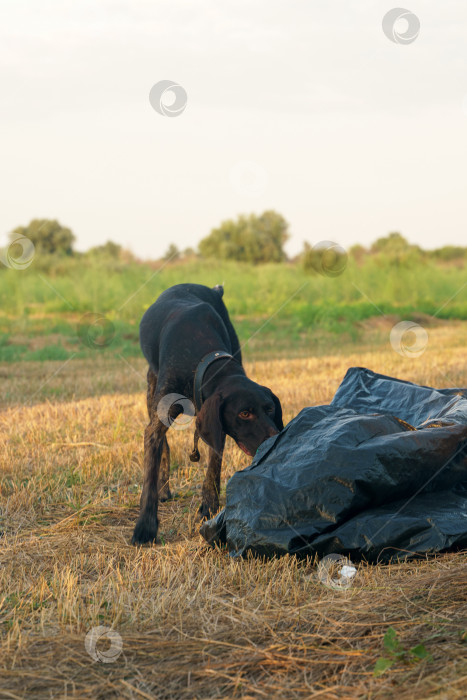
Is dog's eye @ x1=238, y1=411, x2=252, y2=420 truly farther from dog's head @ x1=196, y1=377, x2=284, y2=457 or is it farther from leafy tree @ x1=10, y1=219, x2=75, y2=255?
leafy tree @ x1=10, y1=219, x2=75, y2=255

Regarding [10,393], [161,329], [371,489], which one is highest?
[161,329]

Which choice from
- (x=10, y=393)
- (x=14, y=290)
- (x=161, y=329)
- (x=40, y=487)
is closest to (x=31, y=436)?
(x=40, y=487)

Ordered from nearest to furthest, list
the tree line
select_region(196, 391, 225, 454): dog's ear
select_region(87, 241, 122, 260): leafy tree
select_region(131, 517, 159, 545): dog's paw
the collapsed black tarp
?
the collapsed black tarp → select_region(196, 391, 225, 454): dog's ear → select_region(131, 517, 159, 545): dog's paw → select_region(87, 241, 122, 260): leafy tree → the tree line

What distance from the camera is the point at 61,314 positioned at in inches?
820

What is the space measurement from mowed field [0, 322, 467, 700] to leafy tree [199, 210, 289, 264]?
3976 cm

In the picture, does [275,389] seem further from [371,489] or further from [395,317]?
[395,317]

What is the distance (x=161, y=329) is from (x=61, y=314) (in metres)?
16.4

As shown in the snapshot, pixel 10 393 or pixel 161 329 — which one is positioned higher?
pixel 161 329

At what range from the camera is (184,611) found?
2.96 meters

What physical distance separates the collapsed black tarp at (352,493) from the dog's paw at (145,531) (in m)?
0.47

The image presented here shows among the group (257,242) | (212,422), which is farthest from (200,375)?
(257,242)

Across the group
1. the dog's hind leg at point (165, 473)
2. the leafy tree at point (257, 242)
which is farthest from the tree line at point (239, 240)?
the dog's hind leg at point (165, 473)

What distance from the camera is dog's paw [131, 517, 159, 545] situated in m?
4.23

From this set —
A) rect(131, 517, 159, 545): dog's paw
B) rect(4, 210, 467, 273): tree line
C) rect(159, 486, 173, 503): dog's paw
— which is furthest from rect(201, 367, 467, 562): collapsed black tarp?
rect(4, 210, 467, 273): tree line
